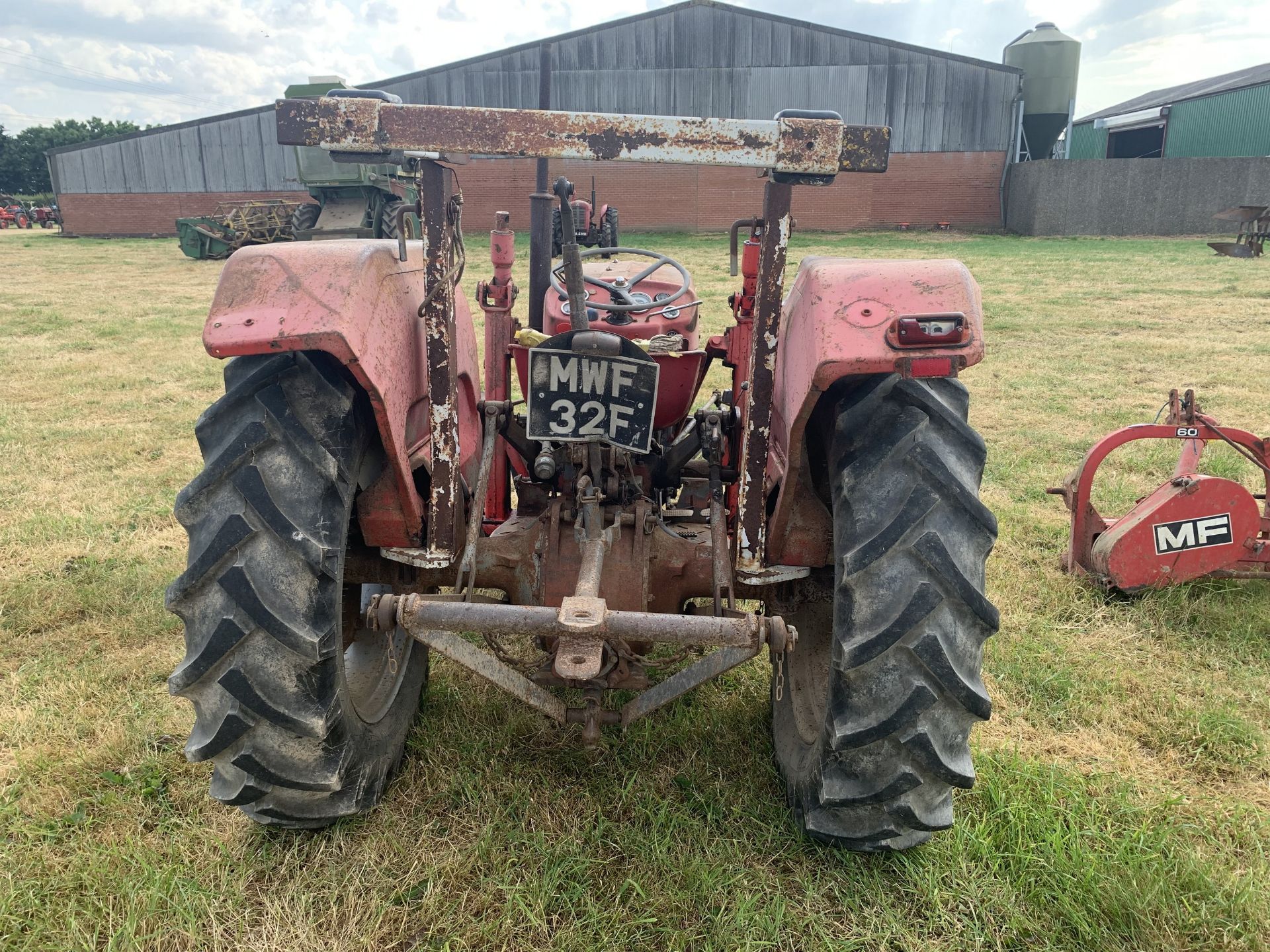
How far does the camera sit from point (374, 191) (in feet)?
60.0

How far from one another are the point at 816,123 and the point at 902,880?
1.77 m

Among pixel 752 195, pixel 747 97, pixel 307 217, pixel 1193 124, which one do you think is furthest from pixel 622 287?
pixel 1193 124

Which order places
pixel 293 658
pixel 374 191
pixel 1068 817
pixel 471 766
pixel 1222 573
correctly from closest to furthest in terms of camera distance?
pixel 293 658
pixel 1068 817
pixel 471 766
pixel 1222 573
pixel 374 191

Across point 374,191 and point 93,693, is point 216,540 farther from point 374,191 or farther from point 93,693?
point 374,191

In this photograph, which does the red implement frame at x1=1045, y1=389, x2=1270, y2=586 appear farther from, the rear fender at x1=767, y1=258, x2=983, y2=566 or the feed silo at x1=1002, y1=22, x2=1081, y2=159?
the feed silo at x1=1002, y1=22, x2=1081, y2=159

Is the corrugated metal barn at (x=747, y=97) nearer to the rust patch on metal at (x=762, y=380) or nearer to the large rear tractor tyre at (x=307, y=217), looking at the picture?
the large rear tractor tyre at (x=307, y=217)

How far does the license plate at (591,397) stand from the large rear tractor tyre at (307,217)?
1665 cm

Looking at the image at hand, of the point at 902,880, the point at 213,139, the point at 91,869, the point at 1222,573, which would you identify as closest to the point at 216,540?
the point at 91,869

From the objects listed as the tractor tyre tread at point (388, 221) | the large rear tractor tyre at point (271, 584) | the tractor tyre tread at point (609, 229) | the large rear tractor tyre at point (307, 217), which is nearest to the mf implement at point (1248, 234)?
the tractor tyre tread at point (609, 229)

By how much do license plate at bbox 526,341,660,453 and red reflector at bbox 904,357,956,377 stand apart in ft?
2.05

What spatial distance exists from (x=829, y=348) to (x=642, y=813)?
4.41 feet

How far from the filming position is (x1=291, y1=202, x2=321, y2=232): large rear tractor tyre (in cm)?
1751

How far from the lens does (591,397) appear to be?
229 cm

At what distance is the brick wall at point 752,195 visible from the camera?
2655cm
